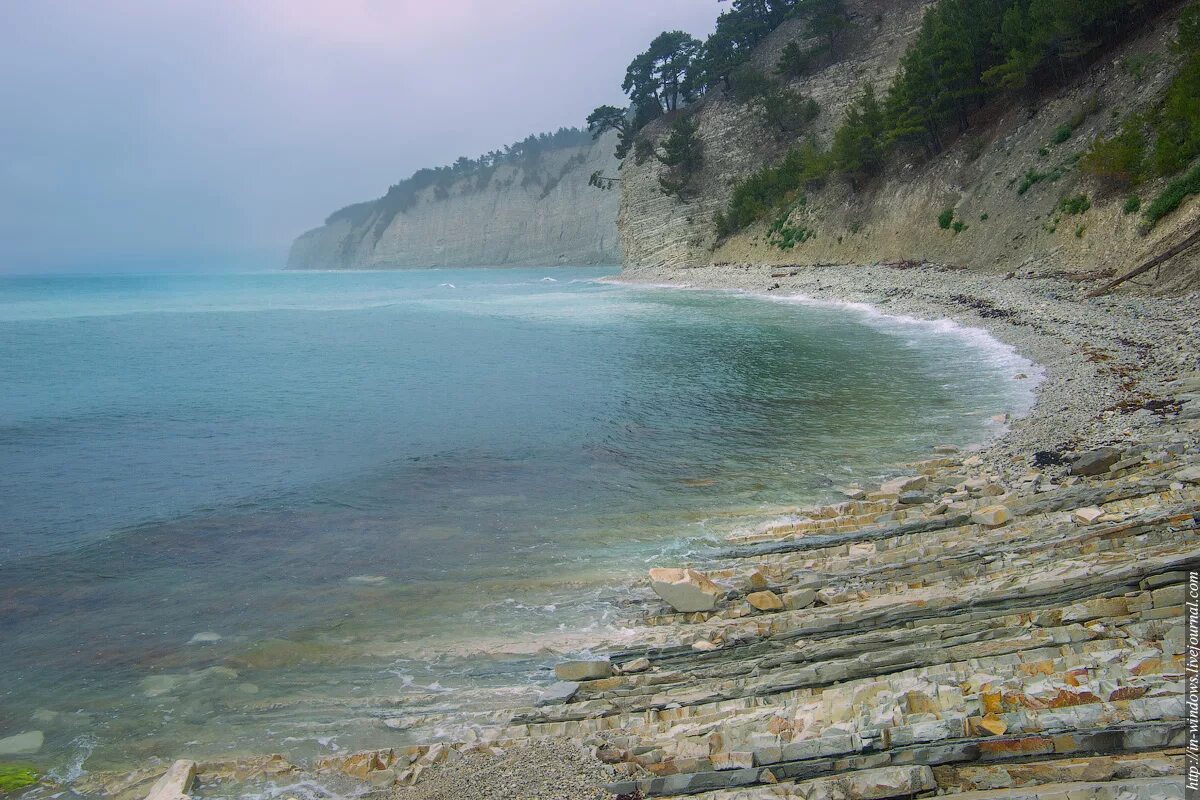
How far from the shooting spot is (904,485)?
9.37 meters

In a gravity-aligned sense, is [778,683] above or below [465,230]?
below

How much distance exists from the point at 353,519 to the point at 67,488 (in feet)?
17.5

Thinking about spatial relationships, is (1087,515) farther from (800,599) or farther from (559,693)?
(559,693)

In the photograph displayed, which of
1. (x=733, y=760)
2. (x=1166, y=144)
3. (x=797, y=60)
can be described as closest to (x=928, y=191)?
(x=1166, y=144)

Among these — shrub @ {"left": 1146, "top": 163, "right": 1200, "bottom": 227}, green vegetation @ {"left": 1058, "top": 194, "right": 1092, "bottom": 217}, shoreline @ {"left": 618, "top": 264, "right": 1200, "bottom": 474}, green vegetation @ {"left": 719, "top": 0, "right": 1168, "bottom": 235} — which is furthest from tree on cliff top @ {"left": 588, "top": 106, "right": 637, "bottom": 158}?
shrub @ {"left": 1146, "top": 163, "right": 1200, "bottom": 227}

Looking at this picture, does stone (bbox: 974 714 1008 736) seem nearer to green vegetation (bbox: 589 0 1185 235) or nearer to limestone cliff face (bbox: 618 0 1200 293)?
limestone cliff face (bbox: 618 0 1200 293)

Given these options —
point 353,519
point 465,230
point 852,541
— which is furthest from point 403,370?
point 465,230

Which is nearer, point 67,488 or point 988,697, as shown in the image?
point 988,697

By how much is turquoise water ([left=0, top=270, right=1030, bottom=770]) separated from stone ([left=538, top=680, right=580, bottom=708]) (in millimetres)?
641

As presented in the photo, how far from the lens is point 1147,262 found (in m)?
19.1

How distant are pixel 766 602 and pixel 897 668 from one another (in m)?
1.64

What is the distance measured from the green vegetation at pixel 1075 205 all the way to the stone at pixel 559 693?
26.3 meters

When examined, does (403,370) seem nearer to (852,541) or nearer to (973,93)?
(852,541)

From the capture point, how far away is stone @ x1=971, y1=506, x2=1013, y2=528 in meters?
7.34
